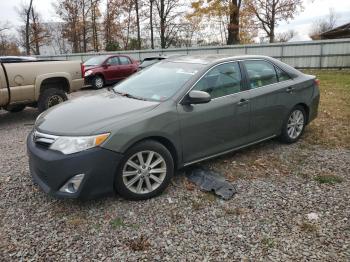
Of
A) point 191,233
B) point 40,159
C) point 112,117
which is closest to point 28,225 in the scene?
point 40,159

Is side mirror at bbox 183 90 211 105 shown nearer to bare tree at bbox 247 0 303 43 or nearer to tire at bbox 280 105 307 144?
tire at bbox 280 105 307 144

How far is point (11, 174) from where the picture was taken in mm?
4457

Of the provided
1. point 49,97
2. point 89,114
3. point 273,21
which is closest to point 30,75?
point 49,97

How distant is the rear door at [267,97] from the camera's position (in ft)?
15.3

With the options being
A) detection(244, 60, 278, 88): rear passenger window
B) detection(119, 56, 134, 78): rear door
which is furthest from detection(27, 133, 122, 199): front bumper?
detection(119, 56, 134, 78): rear door

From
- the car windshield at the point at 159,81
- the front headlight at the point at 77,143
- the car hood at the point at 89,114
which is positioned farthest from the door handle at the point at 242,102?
the front headlight at the point at 77,143

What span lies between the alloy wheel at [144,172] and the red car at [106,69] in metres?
11.4

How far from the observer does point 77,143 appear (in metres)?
3.23

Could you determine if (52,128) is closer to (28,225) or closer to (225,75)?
(28,225)

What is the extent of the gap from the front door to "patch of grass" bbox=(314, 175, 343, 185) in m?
1.08

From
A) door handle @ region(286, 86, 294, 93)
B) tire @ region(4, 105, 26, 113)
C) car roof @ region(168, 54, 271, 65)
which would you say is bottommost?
tire @ region(4, 105, 26, 113)

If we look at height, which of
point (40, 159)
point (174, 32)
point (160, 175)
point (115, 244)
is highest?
point (174, 32)

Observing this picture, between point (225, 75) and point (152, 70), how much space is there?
1.09m

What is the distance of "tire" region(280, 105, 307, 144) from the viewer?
5.32 metres
